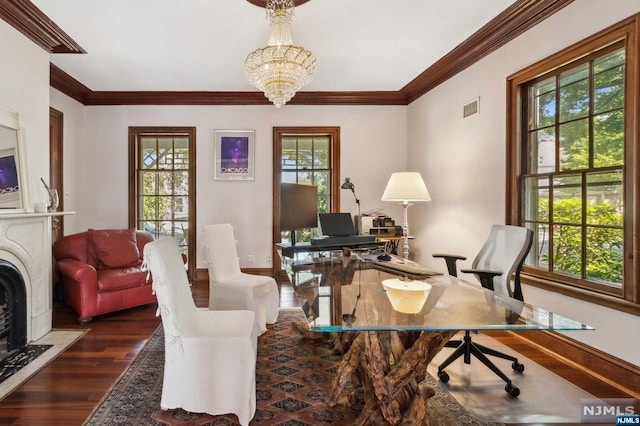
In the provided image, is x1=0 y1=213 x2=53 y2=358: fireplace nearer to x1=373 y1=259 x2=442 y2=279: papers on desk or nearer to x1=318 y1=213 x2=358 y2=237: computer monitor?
x1=318 y1=213 x2=358 y2=237: computer monitor

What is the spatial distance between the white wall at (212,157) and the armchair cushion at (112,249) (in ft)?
3.76

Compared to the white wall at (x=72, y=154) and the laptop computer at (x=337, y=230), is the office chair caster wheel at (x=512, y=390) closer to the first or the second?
the laptop computer at (x=337, y=230)

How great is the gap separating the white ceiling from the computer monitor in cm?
175

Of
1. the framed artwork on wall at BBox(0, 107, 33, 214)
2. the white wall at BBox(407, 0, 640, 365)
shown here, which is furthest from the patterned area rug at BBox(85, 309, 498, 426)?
the framed artwork on wall at BBox(0, 107, 33, 214)

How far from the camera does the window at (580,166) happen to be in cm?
210

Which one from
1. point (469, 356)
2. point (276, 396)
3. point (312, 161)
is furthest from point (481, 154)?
point (276, 396)

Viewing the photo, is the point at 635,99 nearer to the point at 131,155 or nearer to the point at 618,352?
the point at 618,352

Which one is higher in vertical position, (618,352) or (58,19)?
(58,19)

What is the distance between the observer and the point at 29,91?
9.62ft

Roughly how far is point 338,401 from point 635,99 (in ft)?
8.45

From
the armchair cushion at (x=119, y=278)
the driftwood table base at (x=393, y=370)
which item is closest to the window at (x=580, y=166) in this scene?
the driftwood table base at (x=393, y=370)

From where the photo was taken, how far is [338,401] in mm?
1893

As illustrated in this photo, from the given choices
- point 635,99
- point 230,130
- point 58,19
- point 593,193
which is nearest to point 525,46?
point 635,99

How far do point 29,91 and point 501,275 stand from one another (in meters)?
4.19
